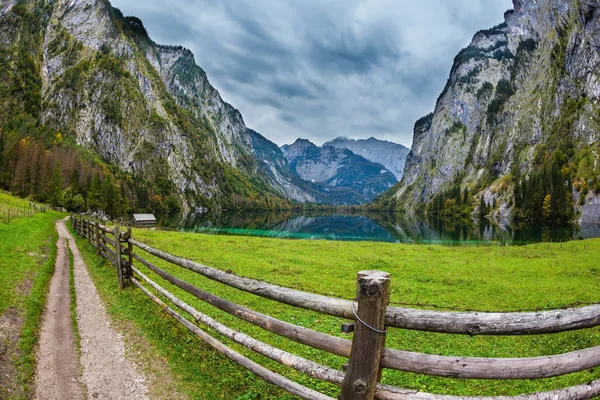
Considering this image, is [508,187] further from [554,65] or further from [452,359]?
[452,359]

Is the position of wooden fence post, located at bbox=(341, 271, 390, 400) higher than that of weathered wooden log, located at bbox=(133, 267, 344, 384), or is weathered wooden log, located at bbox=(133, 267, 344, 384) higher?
wooden fence post, located at bbox=(341, 271, 390, 400)

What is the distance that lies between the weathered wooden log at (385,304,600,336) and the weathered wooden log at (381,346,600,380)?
32cm

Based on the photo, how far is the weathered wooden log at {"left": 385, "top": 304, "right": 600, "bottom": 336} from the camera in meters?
3.82

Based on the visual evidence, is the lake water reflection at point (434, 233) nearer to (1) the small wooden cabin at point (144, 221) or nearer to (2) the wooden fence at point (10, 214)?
(1) the small wooden cabin at point (144, 221)

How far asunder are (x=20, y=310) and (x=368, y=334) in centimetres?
1167

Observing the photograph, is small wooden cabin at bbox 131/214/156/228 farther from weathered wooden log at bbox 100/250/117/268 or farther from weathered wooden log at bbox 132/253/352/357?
weathered wooden log at bbox 132/253/352/357

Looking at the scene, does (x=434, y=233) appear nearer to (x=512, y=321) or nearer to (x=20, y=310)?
(x=20, y=310)

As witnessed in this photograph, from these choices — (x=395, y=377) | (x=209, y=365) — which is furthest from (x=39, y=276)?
(x=395, y=377)

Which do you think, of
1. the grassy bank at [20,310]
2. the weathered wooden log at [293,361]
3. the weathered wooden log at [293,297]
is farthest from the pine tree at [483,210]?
the weathered wooden log at [293,361]

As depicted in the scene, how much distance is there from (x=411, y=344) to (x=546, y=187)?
150 m

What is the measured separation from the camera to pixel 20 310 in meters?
10.3

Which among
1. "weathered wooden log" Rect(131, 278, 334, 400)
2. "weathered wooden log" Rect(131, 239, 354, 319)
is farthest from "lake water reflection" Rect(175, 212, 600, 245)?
"weathered wooden log" Rect(131, 239, 354, 319)

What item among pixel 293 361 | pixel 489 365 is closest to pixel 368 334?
pixel 489 365

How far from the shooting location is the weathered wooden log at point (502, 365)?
12.6ft
